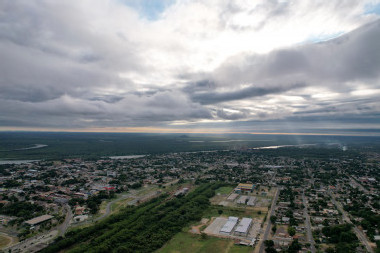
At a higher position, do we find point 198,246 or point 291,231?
point 291,231

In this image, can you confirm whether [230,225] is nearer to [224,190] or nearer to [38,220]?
[224,190]

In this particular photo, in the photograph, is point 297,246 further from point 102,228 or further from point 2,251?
point 2,251

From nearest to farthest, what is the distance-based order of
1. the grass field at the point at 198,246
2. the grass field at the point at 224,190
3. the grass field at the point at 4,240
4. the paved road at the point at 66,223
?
the grass field at the point at 198,246
the grass field at the point at 4,240
the paved road at the point at 66,223
the grass field at the point at 224,190

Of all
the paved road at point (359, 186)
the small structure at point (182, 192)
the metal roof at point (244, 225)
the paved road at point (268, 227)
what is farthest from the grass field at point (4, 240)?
the paved road at point (359, 186)

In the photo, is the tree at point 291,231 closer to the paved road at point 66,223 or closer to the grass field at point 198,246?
the grass field at point 198,246

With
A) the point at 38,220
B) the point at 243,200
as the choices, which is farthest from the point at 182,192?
the point at 38,220

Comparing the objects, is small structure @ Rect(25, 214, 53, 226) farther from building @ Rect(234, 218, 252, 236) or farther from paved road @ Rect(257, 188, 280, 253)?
paved road @ Rect(257, 188, 280, 253)

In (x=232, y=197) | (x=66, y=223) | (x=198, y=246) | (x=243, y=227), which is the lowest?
(x=66, y=223)
